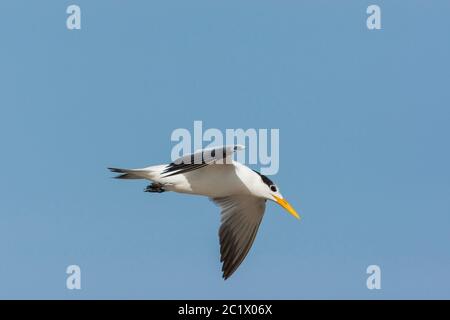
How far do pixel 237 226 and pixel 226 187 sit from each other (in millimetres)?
914

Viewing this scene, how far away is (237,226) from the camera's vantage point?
12.5 m

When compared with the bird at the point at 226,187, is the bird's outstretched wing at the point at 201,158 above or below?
above

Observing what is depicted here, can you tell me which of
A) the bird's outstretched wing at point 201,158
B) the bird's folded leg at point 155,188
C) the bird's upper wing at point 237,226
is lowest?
the bird's upper wing at point 237,226

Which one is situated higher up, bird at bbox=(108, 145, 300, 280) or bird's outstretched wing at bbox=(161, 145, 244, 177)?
bird's outstretched wing at bbox=(161, 145, 244, 177)

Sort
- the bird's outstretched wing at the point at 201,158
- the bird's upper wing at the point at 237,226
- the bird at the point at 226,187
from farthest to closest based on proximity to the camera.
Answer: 1. the bird's upper wing at the point at 237,226
2. the bird at the point at 226,187
3. the bird's outstretched wing at the point at 201,158

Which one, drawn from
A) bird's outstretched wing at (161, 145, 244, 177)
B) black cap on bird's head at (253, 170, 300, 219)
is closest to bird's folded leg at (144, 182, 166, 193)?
bird's outstretched wing at (161, 145, 244, 177)

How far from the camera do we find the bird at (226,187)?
430 inches

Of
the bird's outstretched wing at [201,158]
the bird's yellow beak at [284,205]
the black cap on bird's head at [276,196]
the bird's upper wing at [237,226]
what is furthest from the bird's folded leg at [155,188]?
the bird's yellow beak at [284,205]

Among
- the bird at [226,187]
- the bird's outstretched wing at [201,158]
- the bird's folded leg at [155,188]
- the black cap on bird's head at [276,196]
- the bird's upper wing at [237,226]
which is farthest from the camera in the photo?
the bird's upper wing at [237,226]

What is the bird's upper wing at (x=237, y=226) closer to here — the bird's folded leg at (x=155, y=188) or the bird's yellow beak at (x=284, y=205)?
the bird's yellow beak at (x=284, y=205)

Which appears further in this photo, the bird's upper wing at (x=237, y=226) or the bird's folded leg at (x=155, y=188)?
the bird's upper wing at (x=237, y=226)

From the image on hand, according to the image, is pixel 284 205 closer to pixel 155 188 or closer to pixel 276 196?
pixel 276 196

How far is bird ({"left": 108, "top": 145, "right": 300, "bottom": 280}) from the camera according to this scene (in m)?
10.9

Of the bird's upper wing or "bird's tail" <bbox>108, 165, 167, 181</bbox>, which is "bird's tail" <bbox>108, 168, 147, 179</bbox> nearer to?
"bird's tail" <bbox>108, 165, 167, 181</bbox>
